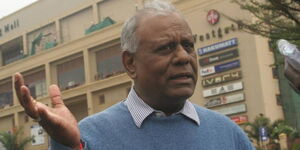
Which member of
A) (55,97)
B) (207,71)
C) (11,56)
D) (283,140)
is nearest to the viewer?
(55,97)

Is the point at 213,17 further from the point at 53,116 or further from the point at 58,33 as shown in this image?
the point at 53,116

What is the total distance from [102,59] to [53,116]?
35.7 meters

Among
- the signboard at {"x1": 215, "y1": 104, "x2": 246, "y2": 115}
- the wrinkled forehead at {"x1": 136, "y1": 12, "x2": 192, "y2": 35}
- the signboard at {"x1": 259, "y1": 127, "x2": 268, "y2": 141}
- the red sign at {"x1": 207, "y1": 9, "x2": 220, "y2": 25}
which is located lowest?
the signboard at {"x1": 259, "y1": 127, "x2": 268, "y2": 141}

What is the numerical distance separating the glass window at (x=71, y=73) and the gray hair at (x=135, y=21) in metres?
36.4

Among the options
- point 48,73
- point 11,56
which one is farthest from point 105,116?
point 11,56

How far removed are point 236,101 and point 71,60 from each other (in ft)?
49.0

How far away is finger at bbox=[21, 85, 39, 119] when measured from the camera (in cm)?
158

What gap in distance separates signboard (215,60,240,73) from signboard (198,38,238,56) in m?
0.86

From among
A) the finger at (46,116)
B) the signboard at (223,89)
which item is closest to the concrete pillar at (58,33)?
the signboard at (223,89)

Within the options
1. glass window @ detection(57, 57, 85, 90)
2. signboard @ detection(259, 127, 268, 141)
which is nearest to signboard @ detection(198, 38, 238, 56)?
signboard @ detection(259, 127, 268, 141)

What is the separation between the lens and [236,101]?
28641mm

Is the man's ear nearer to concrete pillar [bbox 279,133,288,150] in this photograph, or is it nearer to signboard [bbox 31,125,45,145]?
concrete pillar [bbox 279,133,288,150]

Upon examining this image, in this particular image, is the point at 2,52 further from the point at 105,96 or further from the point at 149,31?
the point at 149,31

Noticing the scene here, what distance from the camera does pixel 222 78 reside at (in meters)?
29.8
